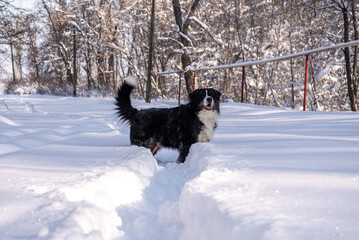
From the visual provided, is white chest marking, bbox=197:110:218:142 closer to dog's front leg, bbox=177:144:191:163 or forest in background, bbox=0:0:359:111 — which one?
dog's front leg, bbox=177:144:191:163

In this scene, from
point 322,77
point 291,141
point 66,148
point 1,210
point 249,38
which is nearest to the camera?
point 1,210

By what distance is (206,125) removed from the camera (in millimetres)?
3904

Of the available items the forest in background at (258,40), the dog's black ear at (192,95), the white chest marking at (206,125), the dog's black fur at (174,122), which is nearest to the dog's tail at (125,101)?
the dog's black fur at (174,122)

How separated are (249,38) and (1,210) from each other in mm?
15178

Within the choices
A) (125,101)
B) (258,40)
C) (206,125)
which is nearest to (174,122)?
(206,125)

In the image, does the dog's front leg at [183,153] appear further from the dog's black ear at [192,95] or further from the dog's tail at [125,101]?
the dog's tail at [125,101]

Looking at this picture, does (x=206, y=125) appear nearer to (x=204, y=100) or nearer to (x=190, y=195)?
(x=204, y=100)

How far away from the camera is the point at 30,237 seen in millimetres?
1206

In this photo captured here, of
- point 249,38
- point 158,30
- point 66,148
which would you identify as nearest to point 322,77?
point 249,38

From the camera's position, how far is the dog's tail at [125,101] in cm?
390

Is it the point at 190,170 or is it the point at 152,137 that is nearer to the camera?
the point at 190,170

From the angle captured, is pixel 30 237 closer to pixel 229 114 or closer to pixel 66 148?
pixel 66 148

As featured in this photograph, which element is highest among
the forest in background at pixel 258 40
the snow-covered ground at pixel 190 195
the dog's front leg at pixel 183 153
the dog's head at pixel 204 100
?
the forest in background at pixel 258 40

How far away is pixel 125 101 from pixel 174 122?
82cm
